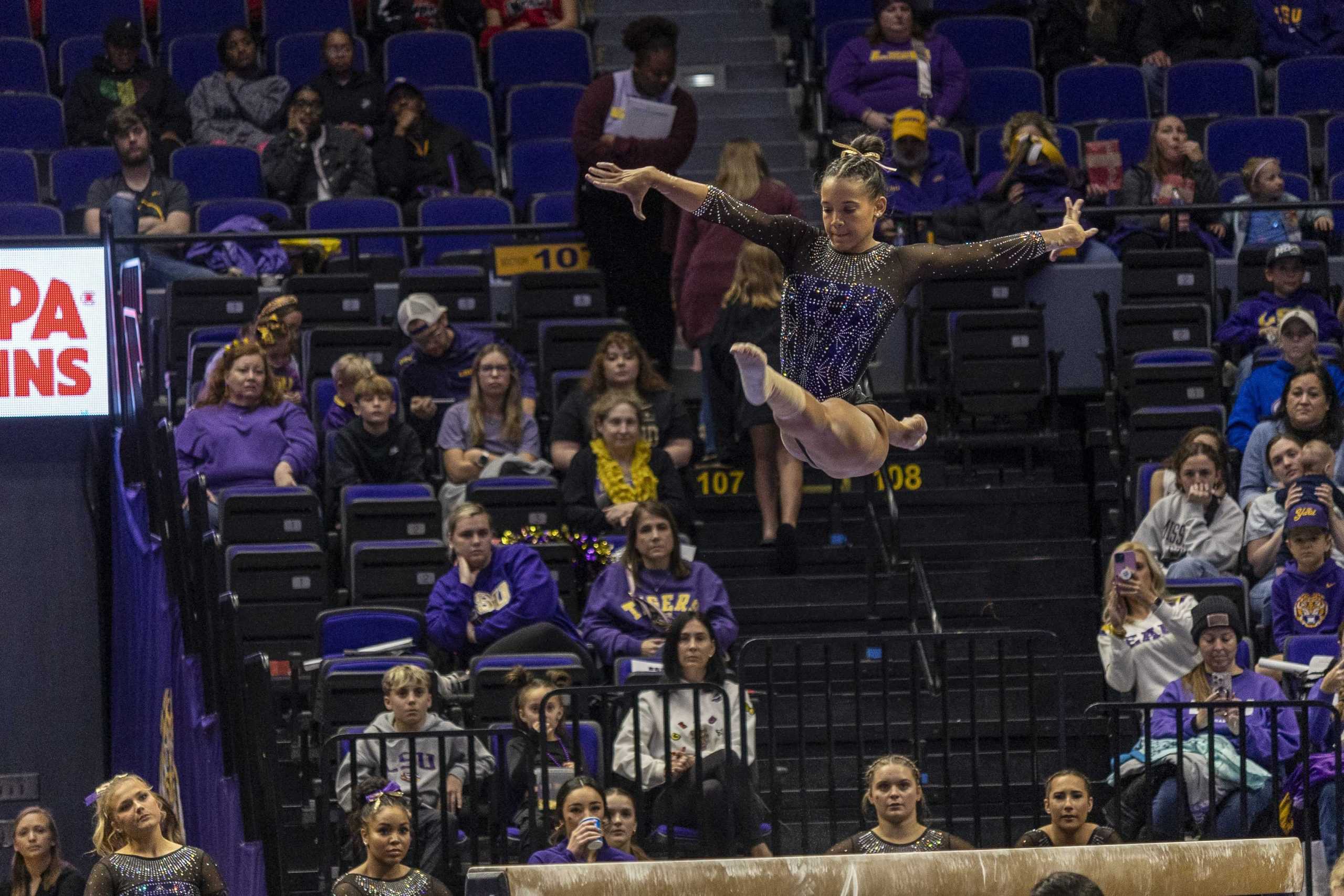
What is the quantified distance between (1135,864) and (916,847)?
1.44m

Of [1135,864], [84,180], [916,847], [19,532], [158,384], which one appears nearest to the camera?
[1135,864]

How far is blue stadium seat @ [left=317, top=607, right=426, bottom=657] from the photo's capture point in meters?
7.72

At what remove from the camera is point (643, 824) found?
673cm

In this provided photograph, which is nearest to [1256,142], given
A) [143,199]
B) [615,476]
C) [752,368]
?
[615,476]

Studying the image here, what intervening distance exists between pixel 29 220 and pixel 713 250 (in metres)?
3.59

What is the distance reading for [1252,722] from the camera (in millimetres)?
7090

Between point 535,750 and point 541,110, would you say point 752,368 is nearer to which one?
point 535,750

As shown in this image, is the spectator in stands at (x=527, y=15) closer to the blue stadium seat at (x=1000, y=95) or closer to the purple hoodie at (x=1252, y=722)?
the blue stadium seat at (x=1000, y=95)

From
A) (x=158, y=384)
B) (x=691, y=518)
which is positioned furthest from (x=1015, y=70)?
(x=158, y=384)

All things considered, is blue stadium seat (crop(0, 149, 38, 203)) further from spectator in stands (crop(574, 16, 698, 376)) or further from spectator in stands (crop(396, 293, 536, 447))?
spectator in stands (crop(574, 16, 698, 376))

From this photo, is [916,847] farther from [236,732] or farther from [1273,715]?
[236,732]

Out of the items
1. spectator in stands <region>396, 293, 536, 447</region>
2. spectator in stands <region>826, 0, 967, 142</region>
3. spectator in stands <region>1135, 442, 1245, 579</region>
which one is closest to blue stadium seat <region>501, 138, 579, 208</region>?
spectator in stands <region>826, 0, 967, 142</region>

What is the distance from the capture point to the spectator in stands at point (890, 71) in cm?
1084

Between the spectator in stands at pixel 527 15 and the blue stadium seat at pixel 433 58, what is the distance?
344 millimetres
